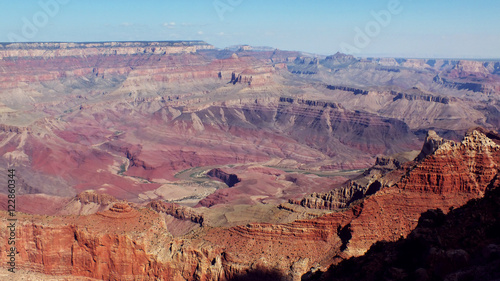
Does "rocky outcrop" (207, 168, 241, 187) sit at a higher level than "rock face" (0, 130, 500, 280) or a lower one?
lower

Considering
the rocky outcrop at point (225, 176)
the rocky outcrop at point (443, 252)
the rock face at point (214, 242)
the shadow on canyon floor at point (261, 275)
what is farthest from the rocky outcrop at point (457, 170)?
the rocky outcrop at point (225, 176)

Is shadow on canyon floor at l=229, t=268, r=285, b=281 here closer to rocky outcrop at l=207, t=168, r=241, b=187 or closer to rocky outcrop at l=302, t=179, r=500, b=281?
rocky outcrop at l=302, t=179, r=500, b=281

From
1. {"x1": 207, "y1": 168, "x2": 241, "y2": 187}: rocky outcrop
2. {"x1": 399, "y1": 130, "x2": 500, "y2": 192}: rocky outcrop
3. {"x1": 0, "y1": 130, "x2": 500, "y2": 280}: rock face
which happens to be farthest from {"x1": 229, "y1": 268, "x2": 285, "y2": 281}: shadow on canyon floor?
{"x1": 207, "y1": 168, "x2": 241, "y2": 187}: rocky outcrop

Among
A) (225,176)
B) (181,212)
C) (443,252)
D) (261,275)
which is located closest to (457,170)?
(261,275)

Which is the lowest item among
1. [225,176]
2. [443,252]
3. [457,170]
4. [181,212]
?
[225,176]

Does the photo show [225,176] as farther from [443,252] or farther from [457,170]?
[443,252]

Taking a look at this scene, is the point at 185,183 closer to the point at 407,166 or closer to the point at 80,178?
the point at 80,178

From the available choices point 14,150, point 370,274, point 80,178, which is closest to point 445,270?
point 370,274

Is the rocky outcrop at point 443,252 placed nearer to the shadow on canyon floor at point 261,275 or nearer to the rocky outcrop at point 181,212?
the shadow on canyon floor at point 261,275
